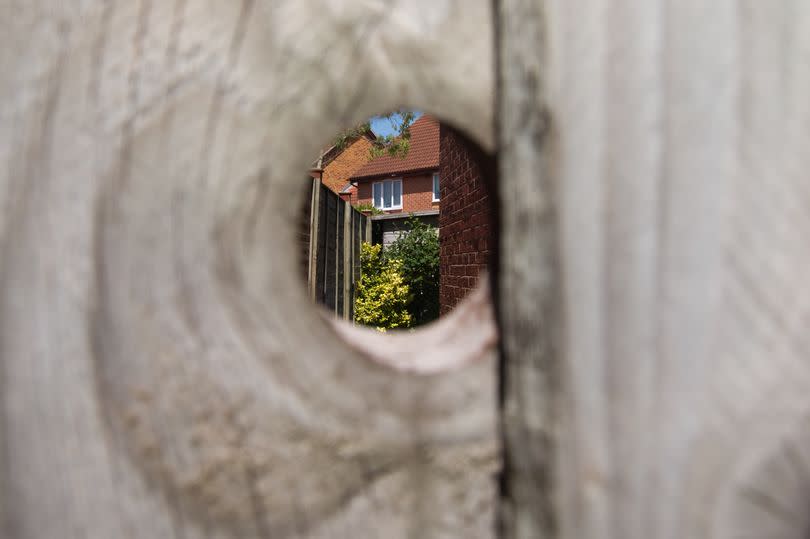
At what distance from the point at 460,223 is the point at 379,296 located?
6.19 metres

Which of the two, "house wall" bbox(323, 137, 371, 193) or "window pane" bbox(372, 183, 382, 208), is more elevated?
"house wall" bbox(323, 137, 371, 193)

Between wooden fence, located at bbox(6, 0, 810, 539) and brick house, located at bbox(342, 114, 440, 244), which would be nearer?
wooden fence, located at bbox(6, 0, 810, 539)

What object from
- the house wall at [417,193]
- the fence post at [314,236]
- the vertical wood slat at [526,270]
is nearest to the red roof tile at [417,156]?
the house wall at [417,193]

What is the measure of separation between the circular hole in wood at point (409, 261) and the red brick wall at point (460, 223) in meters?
0.01

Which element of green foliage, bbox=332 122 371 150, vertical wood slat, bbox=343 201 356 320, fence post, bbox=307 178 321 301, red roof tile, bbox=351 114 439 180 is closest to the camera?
fence post, bbox=307 178 321 301

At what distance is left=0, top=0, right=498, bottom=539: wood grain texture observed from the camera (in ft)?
1.33

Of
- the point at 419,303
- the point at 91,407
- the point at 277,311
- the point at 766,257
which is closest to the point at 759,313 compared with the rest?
the point at 766,257

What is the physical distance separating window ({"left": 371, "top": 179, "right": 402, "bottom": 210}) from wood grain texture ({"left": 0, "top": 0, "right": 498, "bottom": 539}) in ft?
93.4

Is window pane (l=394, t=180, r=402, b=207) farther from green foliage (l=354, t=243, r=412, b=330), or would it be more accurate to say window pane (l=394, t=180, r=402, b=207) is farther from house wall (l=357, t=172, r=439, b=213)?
green foliage (l=354, t=243, r=412, b=330)

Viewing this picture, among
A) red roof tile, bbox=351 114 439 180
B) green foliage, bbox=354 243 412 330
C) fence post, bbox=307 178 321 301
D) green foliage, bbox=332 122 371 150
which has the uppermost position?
red roof tile, bbox=351 114 439 180

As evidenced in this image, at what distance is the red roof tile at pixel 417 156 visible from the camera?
27.5m

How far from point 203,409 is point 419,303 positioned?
13.2m

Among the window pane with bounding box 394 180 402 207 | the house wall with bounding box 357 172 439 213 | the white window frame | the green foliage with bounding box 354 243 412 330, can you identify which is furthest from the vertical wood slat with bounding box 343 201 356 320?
the window pane with bounding box 394 180 402 207

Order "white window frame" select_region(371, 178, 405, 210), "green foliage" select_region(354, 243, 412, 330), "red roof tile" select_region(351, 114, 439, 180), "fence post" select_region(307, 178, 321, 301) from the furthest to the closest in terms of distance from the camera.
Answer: "white window frame" select_region(371, 178, 405, 210) < "red roof tile" select_region(351, 114, 439, 180) < "green foliage" select_region(354, 243, 412, 330) < "fence post" select_region(307, 178, 321, 301)
